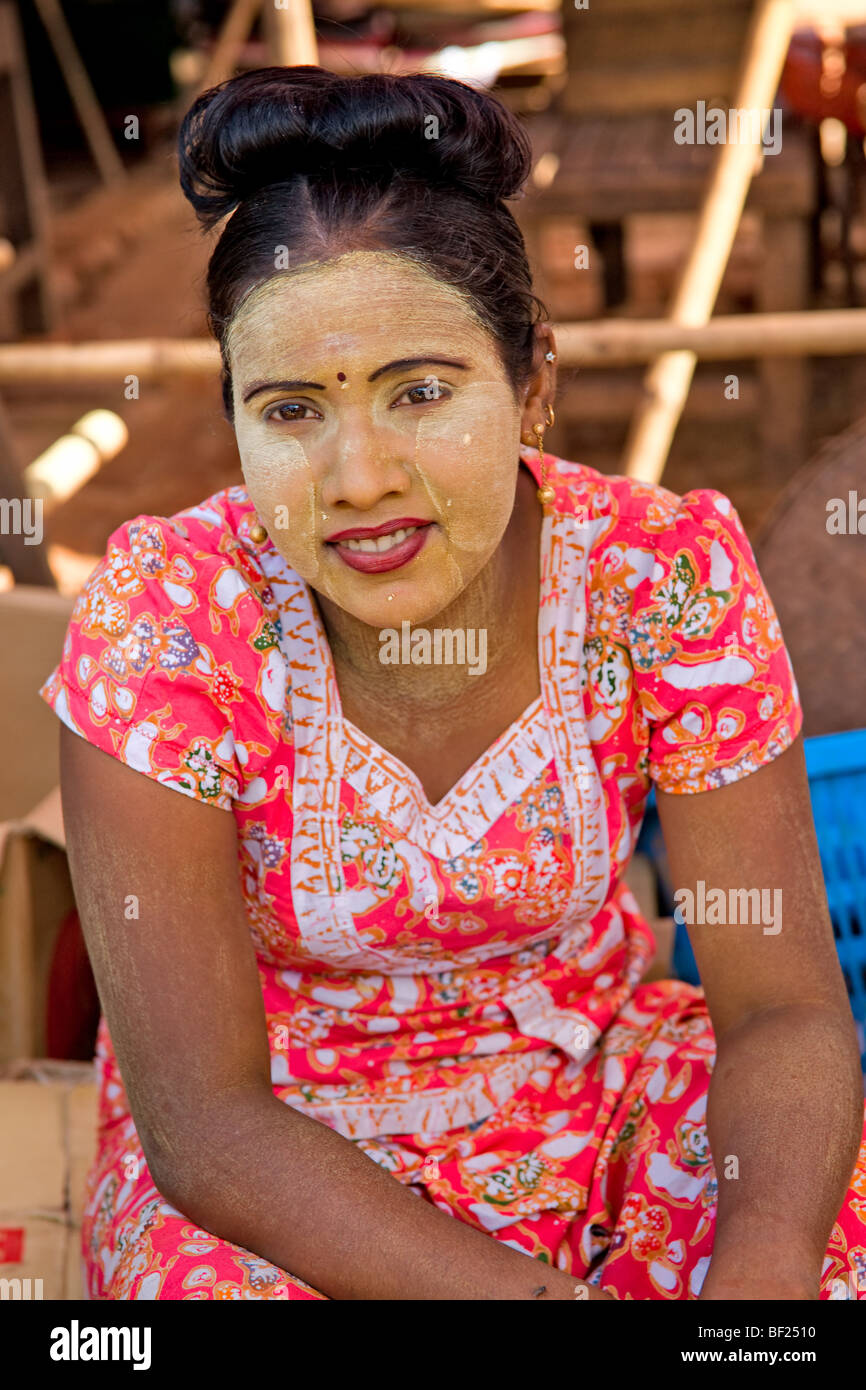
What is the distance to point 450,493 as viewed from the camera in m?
1.44

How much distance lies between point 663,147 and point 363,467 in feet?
12.9

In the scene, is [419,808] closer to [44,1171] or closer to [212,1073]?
[212,1073]

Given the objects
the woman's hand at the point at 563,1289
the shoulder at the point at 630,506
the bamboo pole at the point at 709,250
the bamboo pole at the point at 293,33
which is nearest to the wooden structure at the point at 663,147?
the bamboo pole at the point at 709,250

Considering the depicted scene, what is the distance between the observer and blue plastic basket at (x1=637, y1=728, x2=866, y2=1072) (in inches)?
84.5

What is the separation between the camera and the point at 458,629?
5.41ft

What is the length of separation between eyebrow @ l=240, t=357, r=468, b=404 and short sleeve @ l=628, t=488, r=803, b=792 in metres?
0.36

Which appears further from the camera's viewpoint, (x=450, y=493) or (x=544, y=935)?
(x=544, y=935)

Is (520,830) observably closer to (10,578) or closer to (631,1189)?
(631,1189)

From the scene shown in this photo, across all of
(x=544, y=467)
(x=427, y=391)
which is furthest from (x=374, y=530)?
(x=544, y=467)

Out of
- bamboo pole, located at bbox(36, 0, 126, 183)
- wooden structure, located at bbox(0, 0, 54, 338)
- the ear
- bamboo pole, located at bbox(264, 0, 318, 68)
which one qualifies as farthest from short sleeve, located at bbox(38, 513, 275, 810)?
bamboo pole, located at bbox(36, 0, 126, 183)

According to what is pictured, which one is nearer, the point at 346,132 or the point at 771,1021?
the point at 346,132

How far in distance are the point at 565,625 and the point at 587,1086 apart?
56cm

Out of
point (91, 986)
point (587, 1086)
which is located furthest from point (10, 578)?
point (587, 1086)
